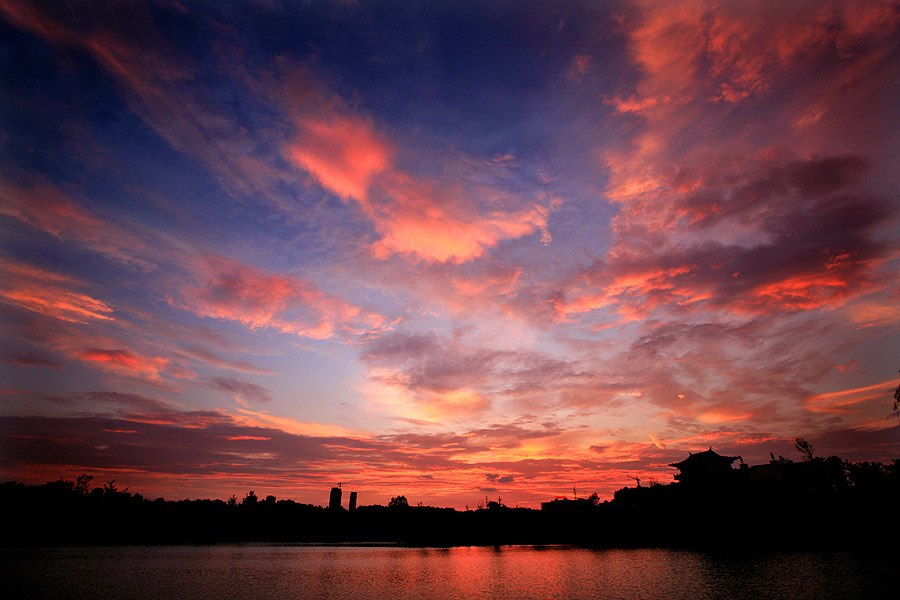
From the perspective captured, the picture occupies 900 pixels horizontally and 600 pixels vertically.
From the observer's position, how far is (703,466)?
9438 centimetres

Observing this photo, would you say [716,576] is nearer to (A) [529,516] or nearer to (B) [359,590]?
(B) [359,590]

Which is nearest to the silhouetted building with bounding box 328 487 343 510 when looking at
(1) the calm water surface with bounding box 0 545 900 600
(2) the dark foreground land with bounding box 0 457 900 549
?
(2) the dark foreground land with bounding box 0 457 900 549

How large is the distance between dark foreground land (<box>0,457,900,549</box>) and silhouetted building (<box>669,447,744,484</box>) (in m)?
1.59

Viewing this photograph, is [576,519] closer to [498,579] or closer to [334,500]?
[498,579]

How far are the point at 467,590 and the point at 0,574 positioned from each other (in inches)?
2503

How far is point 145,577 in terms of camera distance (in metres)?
55.0

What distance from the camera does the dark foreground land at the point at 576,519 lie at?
73938 mm

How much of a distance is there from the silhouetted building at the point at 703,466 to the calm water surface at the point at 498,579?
24.2 metres

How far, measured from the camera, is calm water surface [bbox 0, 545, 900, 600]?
131 ft

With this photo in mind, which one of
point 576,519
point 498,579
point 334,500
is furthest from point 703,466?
point 334,500

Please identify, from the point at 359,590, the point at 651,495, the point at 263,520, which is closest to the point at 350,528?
the point at 263,520

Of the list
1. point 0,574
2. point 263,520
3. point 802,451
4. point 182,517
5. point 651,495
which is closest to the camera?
point 0,574

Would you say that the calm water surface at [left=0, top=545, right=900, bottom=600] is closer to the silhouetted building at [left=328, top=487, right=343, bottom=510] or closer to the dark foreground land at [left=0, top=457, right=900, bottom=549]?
the dark foreground land at [left=0, top=457, right=900, bottom=549]

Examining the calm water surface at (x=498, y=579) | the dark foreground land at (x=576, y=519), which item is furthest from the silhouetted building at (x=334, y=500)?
the calm water surface at (x=498, y=579)
